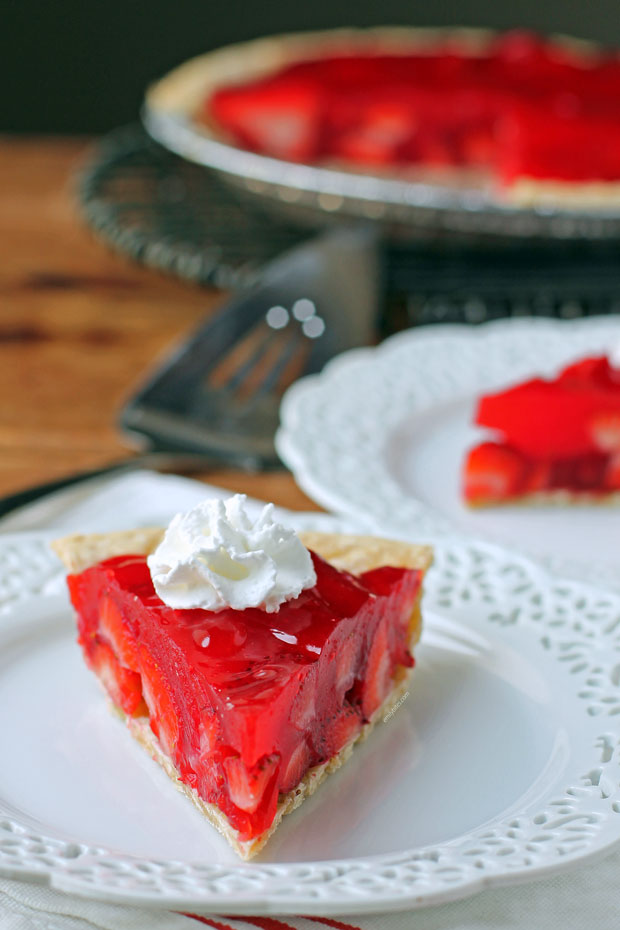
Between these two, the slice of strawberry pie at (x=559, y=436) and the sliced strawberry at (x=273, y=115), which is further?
the sliced strawberry at (x=273, y=115)

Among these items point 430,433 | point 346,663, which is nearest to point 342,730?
point 346,663

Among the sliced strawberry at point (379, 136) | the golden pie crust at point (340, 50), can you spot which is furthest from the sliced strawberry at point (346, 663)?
the sliced strawberry at point (379, 136)

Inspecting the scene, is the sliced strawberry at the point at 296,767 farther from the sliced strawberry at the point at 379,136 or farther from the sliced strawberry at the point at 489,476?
the sliced strawberry at the point at 379,136

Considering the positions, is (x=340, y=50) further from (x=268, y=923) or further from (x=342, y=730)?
(x=268, y=923)

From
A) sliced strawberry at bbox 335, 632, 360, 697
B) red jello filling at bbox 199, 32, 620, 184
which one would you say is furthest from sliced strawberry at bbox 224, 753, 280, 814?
red jello filling at bbox 199, 32, 620, 184

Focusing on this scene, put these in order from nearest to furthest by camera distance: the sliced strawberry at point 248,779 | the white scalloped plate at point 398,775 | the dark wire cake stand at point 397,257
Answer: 1. the white scalloped plate at point 398,775
2. the sliced strawberry at point 248,779
3. the dark wire cake stand at point 397,257

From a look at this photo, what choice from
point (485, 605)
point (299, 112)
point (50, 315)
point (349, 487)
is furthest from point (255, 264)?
point (485, 605)

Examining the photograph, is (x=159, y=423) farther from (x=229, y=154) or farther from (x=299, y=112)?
(x=299, y=112)

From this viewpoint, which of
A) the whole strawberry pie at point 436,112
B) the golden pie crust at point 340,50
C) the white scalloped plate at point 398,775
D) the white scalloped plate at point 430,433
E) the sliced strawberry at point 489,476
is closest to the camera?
the white scalloped plate at point 398,775
